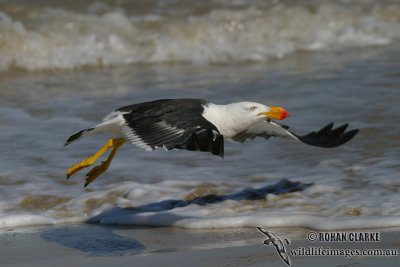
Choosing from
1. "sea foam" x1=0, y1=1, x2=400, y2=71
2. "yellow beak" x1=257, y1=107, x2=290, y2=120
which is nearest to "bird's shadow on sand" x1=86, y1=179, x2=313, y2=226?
"yellow beak" x1=257, y1=107, x2=290, y2=120

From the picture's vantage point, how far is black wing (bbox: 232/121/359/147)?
6285 mm

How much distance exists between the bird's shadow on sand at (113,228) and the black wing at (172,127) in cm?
59

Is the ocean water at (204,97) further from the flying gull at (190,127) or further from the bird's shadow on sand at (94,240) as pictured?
the flying gull at (190,127)

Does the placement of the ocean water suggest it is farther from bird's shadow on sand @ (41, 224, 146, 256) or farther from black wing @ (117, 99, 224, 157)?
black wing @ (117, 99, 224, 157)

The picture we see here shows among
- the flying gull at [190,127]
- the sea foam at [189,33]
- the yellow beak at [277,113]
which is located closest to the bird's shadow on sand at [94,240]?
the flying gull at [190,127]

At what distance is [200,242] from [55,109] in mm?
4064

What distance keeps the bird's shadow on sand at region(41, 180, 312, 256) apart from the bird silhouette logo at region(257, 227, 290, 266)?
676mm

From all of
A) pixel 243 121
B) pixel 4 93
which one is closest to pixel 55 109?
pixel 4 93

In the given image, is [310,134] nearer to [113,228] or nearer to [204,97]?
[113,228]

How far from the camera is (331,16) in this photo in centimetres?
1358

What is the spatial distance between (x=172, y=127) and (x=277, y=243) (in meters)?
0.93

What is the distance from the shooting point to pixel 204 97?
30.4 feet

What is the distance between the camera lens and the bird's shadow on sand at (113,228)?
5.21 m

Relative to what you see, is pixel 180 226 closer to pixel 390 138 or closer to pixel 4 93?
pixel 390 138
